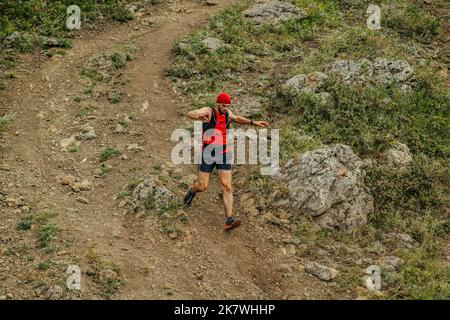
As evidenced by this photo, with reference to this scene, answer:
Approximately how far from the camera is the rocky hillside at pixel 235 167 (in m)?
9.78

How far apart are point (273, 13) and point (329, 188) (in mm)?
10341

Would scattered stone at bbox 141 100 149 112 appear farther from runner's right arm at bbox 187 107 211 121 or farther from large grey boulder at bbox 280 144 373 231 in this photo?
runner's right arm at bbox 187 107 211 121

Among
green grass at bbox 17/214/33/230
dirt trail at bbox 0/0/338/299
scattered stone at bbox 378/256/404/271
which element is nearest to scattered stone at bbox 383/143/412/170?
scattered stone at bbox 378/256/404/271

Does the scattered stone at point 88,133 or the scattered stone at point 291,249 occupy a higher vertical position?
the scattered stone at point 88,133

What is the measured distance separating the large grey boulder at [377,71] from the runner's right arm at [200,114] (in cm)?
618

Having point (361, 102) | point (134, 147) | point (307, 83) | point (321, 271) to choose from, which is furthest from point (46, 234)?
point (361, 102)

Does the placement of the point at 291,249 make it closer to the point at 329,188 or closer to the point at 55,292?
the point at 329,188

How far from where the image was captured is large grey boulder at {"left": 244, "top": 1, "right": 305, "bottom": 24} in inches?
776

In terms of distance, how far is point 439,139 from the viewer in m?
13.7

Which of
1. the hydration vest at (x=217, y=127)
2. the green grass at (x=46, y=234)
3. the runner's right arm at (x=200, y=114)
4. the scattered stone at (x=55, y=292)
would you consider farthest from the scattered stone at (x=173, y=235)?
the scattered stone at (x=55, y=292)

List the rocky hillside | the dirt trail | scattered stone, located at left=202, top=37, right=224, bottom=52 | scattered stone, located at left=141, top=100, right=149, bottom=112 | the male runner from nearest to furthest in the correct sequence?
1. the dirt trail
2. the rocky hillside
3. the male runner
4. scattered stone, located at left=141, top=100, right=149, bottom=112
5. scattered stone, located at left=202, top=37, right=224, bottom=52

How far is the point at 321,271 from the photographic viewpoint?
393 inches

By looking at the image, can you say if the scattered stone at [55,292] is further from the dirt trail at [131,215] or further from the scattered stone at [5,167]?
A: the scattered stone at [5,167]

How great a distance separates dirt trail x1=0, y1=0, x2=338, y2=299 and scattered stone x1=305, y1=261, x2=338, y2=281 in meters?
0.13
